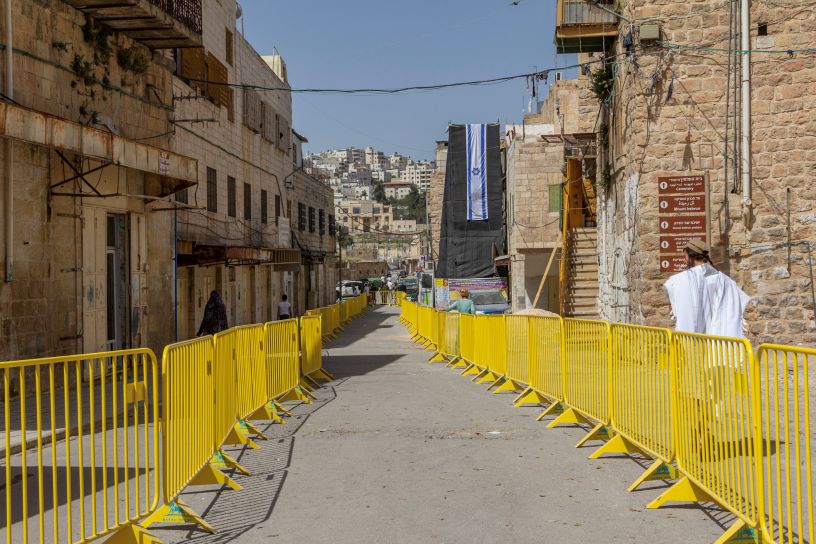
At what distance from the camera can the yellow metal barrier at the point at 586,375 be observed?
27.4 feet

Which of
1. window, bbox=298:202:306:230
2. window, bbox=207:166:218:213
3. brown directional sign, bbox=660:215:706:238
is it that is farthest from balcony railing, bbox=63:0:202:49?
window, bbox=298:202:306:230

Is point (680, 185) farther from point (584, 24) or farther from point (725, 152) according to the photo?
point (584, 24)

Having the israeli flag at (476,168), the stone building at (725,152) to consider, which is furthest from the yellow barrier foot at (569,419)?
the israeli flag at (476,168)

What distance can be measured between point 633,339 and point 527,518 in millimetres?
2421

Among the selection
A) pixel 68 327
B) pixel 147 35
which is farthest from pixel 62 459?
pixel 147 35

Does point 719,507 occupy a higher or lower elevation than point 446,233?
lower

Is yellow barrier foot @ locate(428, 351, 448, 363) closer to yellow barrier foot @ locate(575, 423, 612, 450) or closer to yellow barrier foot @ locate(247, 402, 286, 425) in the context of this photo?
yellow barrier foot @ locate(247, 402, 286, 425)

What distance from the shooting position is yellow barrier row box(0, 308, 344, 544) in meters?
4.82

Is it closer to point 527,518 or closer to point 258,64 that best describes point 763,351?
point 527,518

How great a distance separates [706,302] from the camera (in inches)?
303

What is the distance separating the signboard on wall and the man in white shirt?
8.15 meters

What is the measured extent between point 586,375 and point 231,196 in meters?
20.4

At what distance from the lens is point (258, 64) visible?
32281mm

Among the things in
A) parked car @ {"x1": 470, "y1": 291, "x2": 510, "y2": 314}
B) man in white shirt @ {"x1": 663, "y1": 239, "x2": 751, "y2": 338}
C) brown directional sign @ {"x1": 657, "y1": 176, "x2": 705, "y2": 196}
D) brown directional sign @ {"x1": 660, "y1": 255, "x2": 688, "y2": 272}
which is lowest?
parked car @ {"x1": 470, "y1": 291, "x2": 510, "y2": 314}
